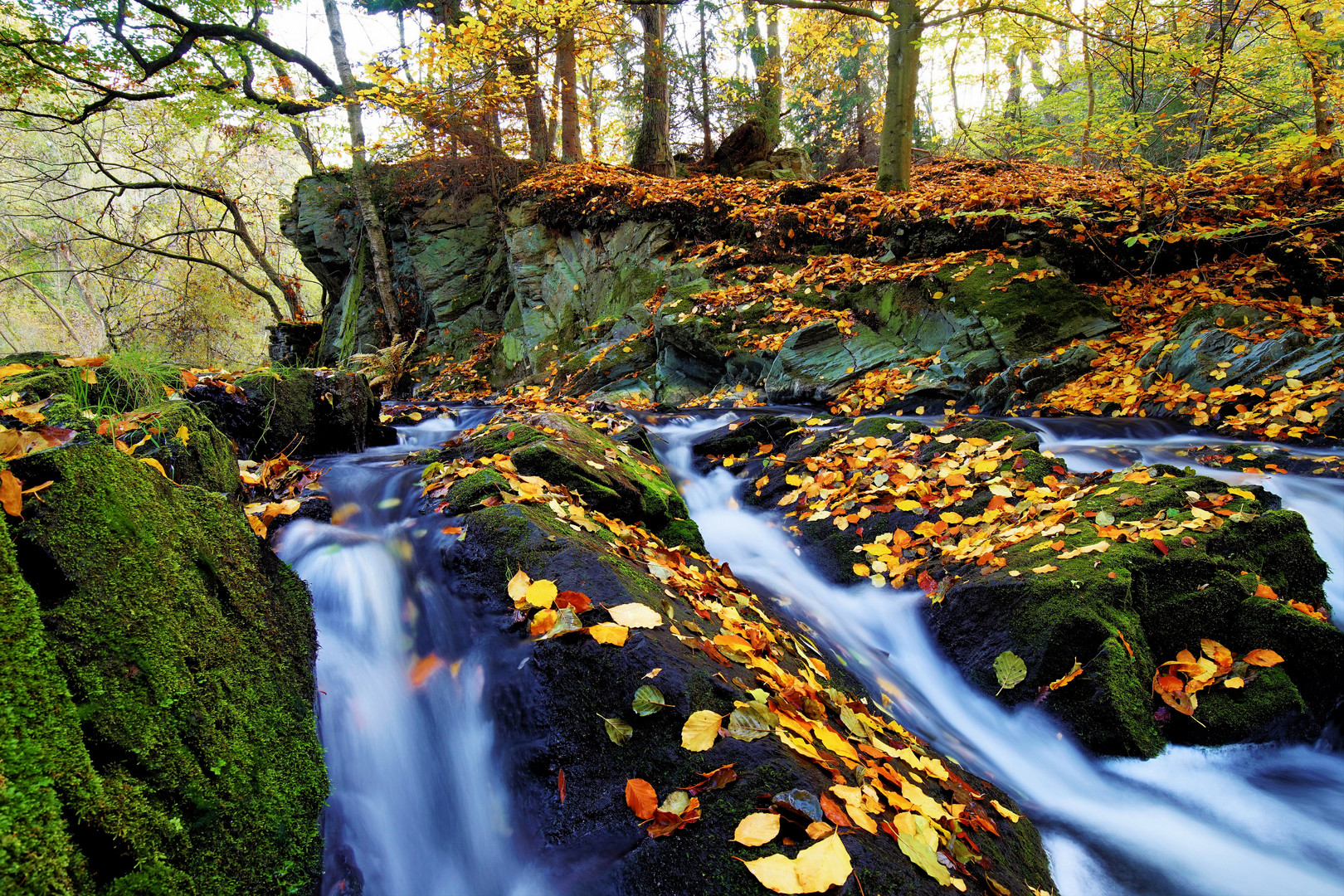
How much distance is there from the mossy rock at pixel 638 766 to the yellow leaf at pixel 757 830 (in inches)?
0.6

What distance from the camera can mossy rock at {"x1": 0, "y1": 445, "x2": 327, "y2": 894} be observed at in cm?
103

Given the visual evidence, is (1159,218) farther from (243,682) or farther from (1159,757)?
(243,682)

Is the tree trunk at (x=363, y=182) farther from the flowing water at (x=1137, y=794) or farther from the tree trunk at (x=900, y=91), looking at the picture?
the flowing water at (x=1137, y=794)

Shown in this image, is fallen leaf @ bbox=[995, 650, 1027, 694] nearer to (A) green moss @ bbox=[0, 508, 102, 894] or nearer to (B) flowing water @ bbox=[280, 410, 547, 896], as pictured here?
(B) flowing water @ bbox=[280, 410, 547, 896]

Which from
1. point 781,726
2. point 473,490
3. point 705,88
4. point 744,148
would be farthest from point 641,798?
point 705,88

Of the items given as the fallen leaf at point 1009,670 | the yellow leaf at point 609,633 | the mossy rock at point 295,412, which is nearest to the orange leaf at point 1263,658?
the fallen leaf at point 1009,670

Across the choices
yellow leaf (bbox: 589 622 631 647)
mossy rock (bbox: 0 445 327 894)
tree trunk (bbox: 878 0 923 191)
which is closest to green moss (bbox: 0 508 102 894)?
mossy rock (bbox: 0 445 327 894)

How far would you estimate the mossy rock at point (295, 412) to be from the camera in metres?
4.23

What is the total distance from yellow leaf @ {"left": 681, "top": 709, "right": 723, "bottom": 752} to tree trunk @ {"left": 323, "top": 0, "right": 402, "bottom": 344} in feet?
43.3

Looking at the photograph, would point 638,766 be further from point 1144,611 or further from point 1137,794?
point 1144,611

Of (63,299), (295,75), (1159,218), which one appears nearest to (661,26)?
(295,75)

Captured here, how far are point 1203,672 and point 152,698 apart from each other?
13.1 feet

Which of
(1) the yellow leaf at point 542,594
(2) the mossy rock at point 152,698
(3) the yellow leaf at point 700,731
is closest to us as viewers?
(2) the mossy rock at point 152,698

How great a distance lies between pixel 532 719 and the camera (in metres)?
1.95
